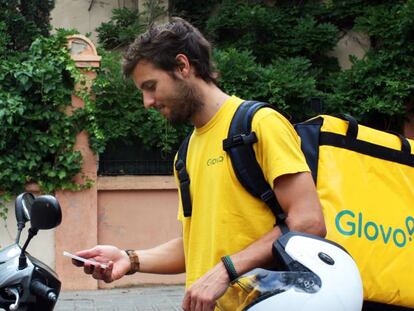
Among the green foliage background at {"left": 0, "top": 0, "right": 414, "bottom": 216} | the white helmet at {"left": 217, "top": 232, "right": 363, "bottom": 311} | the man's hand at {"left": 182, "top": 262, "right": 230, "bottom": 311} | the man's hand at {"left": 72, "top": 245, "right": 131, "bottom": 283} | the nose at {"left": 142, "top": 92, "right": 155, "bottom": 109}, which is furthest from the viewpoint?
the green foliage background at {"left": 0, "top": 0, "right": 414, "bottom": 216}

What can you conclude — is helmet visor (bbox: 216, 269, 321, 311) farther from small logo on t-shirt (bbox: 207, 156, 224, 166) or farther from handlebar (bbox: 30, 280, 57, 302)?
handlebar (bbox: 30, 280, 57, 302)

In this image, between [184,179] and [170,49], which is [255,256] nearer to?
[184,179]

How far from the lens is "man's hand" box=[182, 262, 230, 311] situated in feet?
5.87

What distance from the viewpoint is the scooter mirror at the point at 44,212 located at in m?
2.21

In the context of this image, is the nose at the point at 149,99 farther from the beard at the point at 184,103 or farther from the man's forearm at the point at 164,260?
the man's forearm at the point at 164,260

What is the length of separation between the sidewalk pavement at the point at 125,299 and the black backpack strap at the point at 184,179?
4.85 m

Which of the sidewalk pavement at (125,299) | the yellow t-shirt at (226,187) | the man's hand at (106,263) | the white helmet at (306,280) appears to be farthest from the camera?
the sidewalk pavement at (125,299)

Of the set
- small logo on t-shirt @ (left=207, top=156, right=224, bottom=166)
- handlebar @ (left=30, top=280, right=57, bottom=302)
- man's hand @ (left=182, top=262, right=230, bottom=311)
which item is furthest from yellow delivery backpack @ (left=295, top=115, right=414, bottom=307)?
handlebar @ (left=30, top=280, right=57, bottom=302)

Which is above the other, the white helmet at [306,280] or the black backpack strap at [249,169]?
the black backpack strap at [249,169]

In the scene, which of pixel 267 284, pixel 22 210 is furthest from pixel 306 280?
pixel 22 210

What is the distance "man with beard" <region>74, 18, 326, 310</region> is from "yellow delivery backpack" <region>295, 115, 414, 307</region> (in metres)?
0.15

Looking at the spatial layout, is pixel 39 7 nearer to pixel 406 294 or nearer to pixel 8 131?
pixel 8 131

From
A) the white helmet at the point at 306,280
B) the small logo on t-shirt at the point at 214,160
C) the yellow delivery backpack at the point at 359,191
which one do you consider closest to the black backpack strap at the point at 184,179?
the yellow delivery backpack at the point at 359,191

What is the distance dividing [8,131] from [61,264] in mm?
1813
